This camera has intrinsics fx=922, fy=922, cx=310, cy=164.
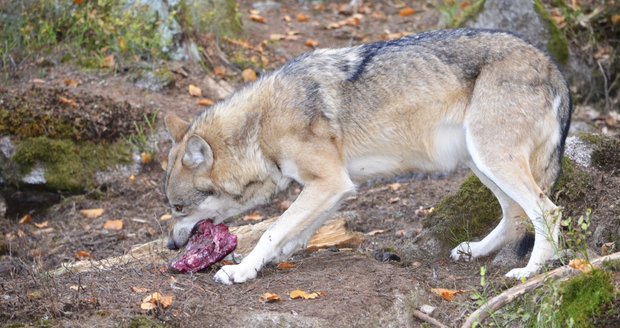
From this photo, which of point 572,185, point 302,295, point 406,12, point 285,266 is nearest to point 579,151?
point 572,185

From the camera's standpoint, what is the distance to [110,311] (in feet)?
18.2

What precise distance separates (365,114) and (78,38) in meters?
5.77

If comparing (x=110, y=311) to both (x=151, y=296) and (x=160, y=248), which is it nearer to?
(x=151, y=296)

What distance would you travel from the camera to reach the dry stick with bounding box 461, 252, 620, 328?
5466 mm

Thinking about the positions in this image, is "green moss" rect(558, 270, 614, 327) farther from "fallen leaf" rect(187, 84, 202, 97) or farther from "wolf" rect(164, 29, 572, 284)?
"fallen leaf" rect(187, 84, 202, 97)

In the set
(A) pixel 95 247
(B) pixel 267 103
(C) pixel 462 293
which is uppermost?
(B) pixel 267 103

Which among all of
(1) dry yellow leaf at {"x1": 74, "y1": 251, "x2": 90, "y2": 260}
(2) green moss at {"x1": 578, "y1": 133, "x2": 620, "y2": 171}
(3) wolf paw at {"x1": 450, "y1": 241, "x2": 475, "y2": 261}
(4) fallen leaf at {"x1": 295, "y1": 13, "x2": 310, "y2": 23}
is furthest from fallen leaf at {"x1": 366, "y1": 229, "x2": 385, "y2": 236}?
(4) fallen leaf at {"x1": 295, "y1": 13, "x2": 310, "y2": 23}

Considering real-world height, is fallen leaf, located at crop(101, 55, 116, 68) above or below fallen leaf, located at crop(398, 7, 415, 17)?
above

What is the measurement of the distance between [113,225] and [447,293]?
439 cm

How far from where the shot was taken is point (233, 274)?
6371 mm

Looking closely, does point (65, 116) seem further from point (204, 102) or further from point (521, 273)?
point (521, 273)

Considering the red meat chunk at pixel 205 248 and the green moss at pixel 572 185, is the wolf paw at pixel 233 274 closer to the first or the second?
the red meat chunk at pixel 205 248

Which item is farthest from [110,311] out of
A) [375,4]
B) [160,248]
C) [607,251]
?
[375,4]

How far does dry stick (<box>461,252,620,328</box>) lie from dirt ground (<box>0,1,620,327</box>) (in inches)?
7.7
